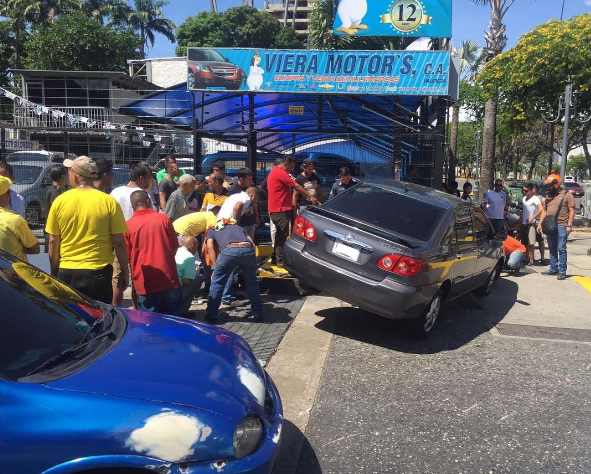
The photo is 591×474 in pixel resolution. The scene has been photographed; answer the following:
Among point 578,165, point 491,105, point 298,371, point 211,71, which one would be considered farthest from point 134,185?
point 578,165

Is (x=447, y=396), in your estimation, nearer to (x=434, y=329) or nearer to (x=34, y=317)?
(x=434, y=329)

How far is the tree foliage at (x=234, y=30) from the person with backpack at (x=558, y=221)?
52.9 metres

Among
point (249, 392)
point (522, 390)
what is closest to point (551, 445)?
point (522, 390)

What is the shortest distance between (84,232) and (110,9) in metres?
55.4

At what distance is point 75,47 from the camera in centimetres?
3198

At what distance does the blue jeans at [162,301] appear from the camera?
4.74 metres

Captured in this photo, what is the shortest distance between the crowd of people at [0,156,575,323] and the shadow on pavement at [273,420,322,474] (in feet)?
5.68

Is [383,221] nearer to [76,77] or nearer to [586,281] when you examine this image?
[586,281]

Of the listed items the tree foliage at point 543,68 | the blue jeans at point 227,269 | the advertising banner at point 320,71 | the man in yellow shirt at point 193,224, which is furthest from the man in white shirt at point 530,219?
the tree foliage at point 543,68

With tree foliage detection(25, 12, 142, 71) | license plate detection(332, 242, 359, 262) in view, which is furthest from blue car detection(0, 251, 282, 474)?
tree foliage detection(25, 12, 142, 71)

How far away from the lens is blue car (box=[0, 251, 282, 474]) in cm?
205

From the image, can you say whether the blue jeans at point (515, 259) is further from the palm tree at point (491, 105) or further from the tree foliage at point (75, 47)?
the tree foliage at point (75, 47)

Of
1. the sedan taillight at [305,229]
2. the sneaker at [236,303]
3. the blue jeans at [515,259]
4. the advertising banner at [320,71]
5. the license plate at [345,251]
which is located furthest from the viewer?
the advertising banner at [320,71]

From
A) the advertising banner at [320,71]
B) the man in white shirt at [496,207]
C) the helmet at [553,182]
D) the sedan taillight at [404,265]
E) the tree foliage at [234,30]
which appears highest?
the tree foliage at [234,30]
